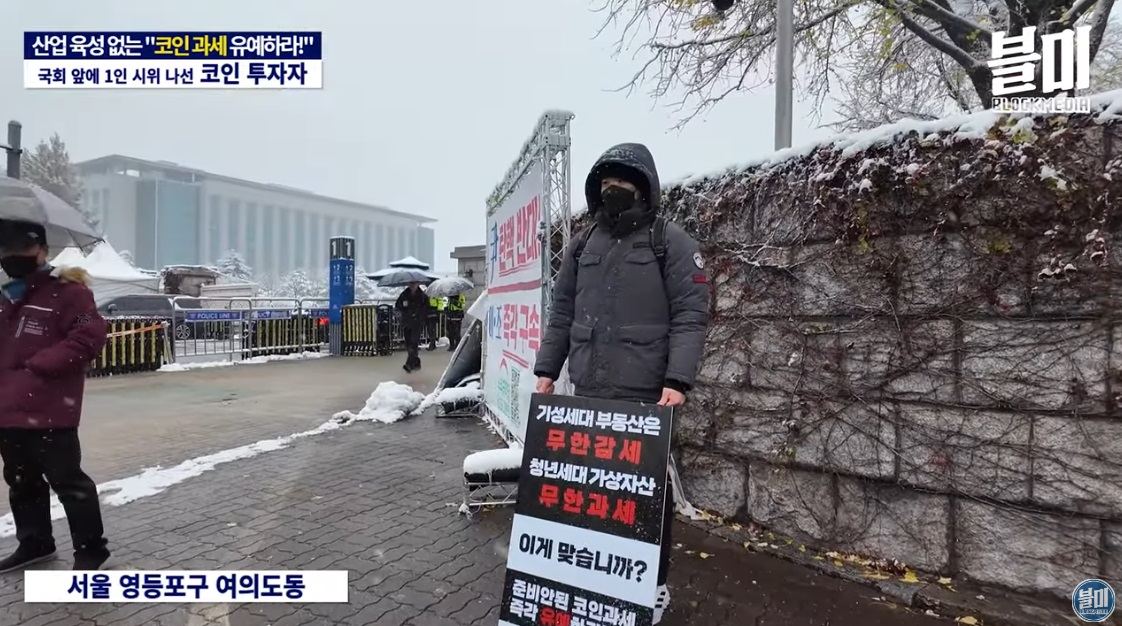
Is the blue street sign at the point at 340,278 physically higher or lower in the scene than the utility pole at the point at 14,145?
lower

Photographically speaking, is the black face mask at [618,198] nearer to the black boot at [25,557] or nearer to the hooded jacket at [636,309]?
the hooded jacket at [636,309]

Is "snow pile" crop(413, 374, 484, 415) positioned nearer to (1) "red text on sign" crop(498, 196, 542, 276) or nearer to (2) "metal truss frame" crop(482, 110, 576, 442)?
(1) "red text on sign" crop(498, 196, 542, 276)

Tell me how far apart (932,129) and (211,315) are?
14.3 m

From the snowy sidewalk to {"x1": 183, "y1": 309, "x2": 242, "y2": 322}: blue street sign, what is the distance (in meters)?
9.31

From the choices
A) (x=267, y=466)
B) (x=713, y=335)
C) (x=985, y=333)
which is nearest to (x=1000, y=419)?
(x=985, y=333)

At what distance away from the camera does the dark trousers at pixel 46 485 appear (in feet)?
10.5

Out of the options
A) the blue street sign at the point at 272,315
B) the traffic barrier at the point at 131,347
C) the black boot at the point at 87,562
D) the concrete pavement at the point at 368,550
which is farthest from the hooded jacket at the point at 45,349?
the blue street sign at the point at 272,315

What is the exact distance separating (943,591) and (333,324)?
583 inches

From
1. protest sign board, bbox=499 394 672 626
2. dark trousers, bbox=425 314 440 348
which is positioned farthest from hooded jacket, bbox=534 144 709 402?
dark trousers, bbox=425 314 440 348

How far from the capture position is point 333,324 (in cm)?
1559

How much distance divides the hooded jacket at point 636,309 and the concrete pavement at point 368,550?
4.03 feet

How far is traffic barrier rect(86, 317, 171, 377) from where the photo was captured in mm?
10953

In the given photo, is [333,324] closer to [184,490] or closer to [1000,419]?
[184,490]
